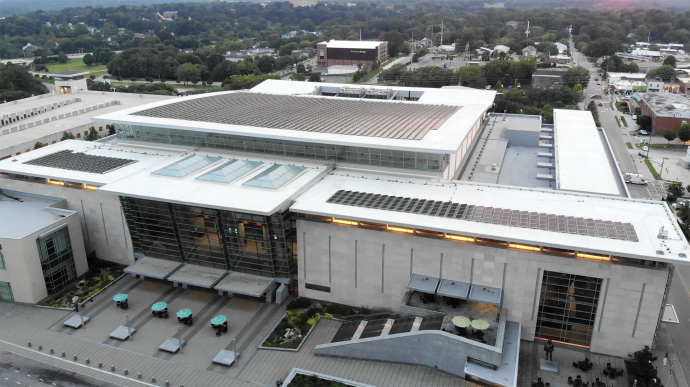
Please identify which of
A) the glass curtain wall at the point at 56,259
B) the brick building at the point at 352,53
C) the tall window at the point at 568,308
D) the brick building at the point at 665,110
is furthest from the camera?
the brick building at the point at 352,53

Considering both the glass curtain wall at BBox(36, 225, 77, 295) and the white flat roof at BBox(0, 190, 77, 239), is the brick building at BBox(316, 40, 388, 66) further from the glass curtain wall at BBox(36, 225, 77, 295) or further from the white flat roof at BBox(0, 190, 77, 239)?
the glass curtain wall at BBox(36, 225, 77, 295)

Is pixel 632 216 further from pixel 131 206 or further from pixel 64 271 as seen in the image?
pixel 64 271

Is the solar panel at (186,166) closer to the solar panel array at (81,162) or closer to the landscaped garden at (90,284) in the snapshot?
the solar panel array at (81,162)

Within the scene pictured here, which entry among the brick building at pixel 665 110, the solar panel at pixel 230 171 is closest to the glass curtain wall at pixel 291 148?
the solar panel at pixel 230 171

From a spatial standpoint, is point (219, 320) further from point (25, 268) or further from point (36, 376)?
point (25, 268)

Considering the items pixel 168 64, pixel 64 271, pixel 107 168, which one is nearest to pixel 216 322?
pixel 64 271

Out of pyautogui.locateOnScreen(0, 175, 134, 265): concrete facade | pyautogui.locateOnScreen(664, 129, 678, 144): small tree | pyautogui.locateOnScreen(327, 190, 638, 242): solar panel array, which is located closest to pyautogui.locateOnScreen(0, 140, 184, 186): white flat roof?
pyautogui.locateOnScreen(0, 175, 134, 265): concrete facade
